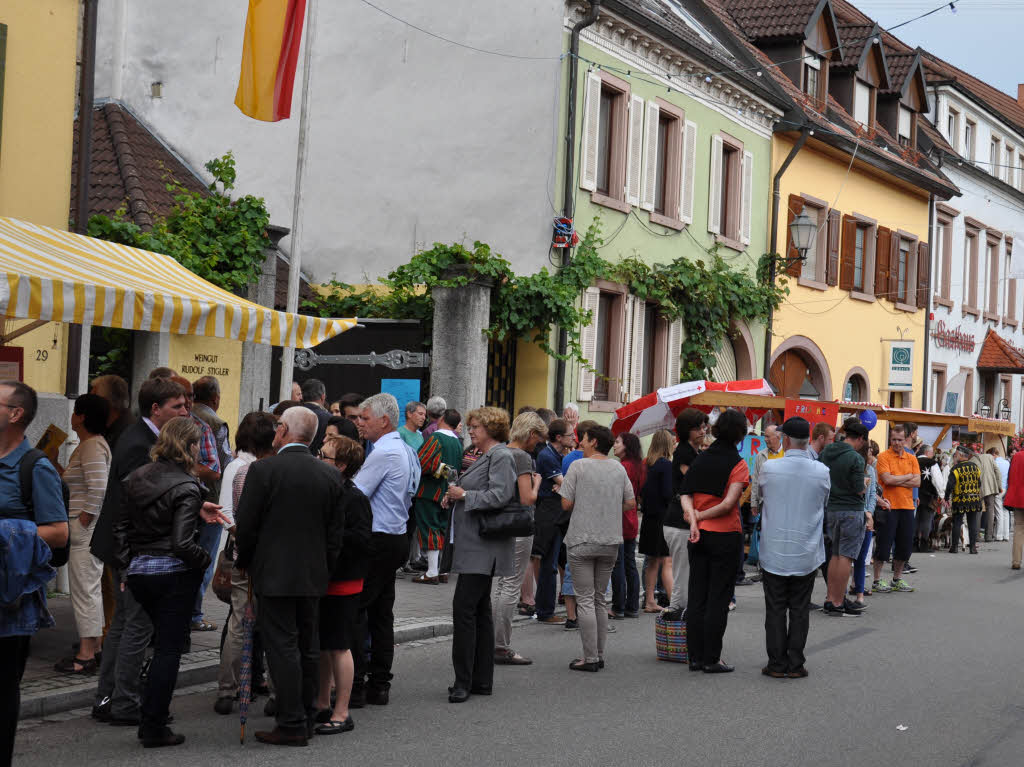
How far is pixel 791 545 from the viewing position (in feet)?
30.6

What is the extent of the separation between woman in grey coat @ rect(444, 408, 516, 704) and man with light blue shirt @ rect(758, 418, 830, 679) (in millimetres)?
2149

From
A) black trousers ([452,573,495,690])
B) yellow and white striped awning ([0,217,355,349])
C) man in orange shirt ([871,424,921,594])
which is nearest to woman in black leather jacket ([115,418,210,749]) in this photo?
yellow and white striped awning ([0,217,355,349])

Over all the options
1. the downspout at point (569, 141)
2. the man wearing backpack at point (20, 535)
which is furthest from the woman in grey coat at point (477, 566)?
the downspout at point (569, 141)

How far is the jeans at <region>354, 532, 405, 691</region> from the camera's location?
7570mm

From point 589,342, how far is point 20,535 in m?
14.8

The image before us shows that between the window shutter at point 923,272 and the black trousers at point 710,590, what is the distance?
23627 millimetres

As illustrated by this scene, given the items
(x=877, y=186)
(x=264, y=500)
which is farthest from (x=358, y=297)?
(x=877, y=186)

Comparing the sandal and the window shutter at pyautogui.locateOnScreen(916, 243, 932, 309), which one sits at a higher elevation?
the window shutter at pyautogui.locateOnScreen(916, 243, 932, 309)

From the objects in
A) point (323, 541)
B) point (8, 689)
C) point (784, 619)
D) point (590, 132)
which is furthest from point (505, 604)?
point (590, 132)

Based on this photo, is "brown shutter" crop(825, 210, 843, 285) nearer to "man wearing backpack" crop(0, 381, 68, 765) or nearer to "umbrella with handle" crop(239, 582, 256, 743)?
"umbrella with handle" crop(239, 582, 256, 743)

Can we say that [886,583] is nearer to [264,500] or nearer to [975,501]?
[975,501]

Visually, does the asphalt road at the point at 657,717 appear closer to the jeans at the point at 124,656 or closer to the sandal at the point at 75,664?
the jeans at the point at 124,656

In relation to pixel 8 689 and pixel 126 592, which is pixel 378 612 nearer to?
pixel 126 592

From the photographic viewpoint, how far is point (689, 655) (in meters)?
9.30
